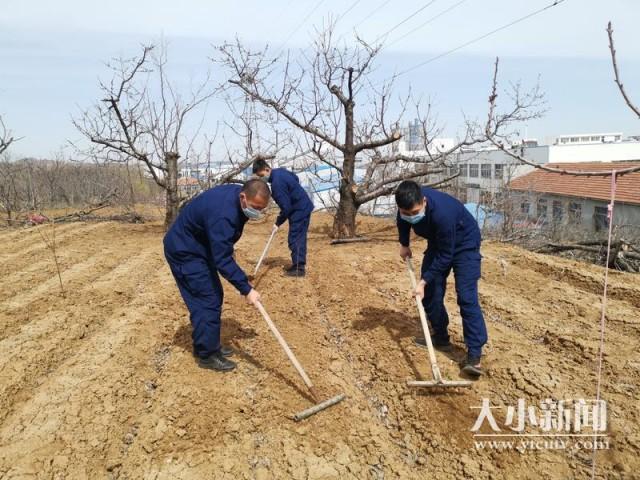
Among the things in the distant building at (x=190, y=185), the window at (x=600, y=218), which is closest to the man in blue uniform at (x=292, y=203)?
the distant building at (x=190, y=185)

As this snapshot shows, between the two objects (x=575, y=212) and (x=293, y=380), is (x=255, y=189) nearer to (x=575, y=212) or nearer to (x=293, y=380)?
(x=293, y=380)

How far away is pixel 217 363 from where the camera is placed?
11.1 feet

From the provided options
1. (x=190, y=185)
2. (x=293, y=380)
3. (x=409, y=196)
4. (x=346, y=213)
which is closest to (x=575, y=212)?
(x=346, y=213)

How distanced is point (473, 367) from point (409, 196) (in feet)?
4.48

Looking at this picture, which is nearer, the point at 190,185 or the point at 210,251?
the point at 210,251

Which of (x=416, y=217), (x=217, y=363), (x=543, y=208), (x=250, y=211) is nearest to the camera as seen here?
(x=250, y=211)

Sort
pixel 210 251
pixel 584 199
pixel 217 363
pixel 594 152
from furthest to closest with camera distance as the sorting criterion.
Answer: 1. pixel 594 152
2. pixel 584 199
3. pixel 217 363
4. pixel 210 251

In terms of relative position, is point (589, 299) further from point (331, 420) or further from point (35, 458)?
point (35, 458)

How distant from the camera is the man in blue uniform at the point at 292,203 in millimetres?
5645

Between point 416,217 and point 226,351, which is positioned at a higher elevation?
point 416,217

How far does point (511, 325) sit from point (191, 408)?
3.12 metres

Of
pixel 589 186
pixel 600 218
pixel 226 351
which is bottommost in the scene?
pixel 600 218

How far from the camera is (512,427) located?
2734mm

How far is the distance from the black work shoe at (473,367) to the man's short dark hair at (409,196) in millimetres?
1243
